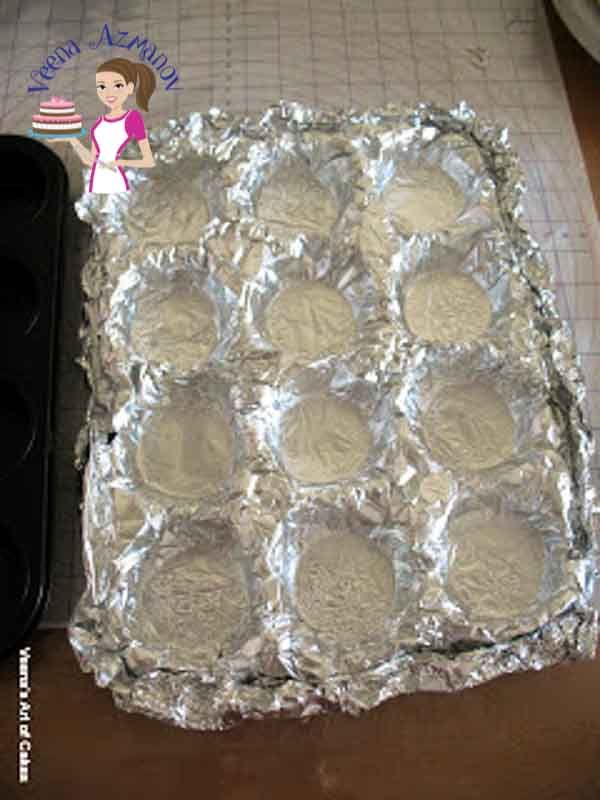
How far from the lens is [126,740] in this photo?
100 cm

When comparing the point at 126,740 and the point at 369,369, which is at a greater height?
the point at 369,369

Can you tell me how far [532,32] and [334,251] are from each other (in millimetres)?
789

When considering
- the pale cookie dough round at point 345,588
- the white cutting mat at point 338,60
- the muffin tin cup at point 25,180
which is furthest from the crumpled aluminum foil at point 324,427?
the white cutting mat at point 338,60

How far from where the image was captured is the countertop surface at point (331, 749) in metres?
0.98

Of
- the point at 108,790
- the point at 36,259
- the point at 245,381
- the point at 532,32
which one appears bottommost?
the point at 108,790

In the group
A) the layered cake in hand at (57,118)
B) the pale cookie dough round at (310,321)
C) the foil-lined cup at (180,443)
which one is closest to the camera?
the foil-lined cup at (180,443)

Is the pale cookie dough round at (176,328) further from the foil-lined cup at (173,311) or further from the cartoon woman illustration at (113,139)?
the cartoon woman illustration at (113,139)

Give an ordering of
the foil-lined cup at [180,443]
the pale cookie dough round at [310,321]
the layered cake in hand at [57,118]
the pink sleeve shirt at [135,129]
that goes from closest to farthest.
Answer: the foil-lined cup at [180,443], the pale cookie dough round at [310,321], the pink sleeve shirt at [135,129], the layered cake in hand at [57,118]

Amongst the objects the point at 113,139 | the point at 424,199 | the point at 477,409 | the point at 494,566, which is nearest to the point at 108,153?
the point at 113,139

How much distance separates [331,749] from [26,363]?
70cm

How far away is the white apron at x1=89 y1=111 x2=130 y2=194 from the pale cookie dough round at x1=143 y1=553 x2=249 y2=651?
62cm

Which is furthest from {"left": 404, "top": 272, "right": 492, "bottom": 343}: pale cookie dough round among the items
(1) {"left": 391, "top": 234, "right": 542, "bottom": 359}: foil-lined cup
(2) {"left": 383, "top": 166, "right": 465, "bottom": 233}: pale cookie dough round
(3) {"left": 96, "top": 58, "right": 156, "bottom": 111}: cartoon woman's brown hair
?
(3) {"left": 96, "top": 58, "right": 156, "bottom": 111}: cartoon woman's brown hair

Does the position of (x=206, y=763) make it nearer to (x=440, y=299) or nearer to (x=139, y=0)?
(x=440, y=299)

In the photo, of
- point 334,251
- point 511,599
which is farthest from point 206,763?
point 334,251
